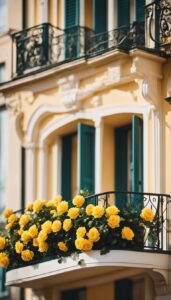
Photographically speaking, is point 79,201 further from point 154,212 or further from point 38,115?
point 38,115

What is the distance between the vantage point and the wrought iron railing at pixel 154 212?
83.8ft

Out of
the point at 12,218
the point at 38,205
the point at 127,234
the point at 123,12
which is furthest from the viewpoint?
the point at 123,12

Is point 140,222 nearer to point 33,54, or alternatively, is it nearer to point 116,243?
point 116,243

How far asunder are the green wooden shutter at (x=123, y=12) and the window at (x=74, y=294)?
16.7 ft

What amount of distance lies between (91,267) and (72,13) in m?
6.01

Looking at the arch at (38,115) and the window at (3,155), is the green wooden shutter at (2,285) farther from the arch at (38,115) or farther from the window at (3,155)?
the arch at (38,115)

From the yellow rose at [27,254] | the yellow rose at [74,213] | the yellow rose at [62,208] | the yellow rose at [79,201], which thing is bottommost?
the yellow rose at [27,254]

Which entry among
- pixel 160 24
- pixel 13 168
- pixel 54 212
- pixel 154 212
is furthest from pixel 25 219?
pixel 160 24

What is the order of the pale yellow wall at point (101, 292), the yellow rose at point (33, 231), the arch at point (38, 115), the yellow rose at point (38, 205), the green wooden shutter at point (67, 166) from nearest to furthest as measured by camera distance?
the yellow rose at point (33, 231), the yellow rose at point (38, 205), the pale yellow wall at point (101, 292), the arch at point (38, 115), the green wooden shutter at point (67, 166)

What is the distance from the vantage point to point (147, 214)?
25.3 metres

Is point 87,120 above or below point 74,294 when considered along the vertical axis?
above

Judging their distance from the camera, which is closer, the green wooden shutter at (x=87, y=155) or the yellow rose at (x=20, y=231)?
the yellow rose at (x=20, y=231)

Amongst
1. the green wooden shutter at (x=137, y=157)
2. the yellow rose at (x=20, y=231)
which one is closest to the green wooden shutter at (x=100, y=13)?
the green wooden shutter at (x=137, y=157)

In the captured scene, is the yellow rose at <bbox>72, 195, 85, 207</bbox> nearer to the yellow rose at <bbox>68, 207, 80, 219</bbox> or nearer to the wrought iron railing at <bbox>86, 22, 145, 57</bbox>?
the yellow rose at <bbox>68, 207, 80, 219</bbox>
